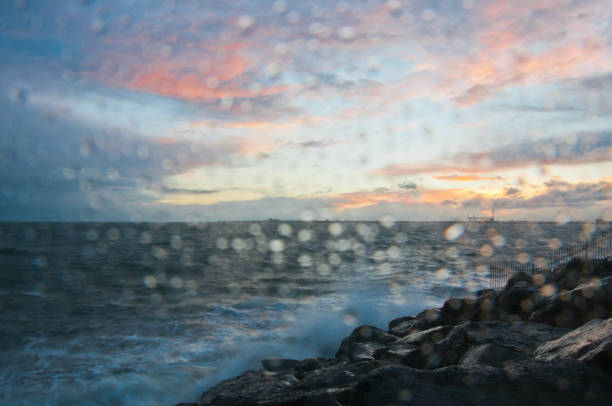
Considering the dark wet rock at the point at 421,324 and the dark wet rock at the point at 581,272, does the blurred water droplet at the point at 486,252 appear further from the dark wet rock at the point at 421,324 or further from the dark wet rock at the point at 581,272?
the dark wet rock at the point at 421,324

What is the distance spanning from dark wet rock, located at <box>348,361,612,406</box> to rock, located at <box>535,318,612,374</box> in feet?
0.58

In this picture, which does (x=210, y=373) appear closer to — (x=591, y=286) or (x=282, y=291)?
(x=591, y=286)

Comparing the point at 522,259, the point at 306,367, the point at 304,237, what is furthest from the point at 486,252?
the point at 304,237

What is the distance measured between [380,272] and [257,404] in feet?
86.4

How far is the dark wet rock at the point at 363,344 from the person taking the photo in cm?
895

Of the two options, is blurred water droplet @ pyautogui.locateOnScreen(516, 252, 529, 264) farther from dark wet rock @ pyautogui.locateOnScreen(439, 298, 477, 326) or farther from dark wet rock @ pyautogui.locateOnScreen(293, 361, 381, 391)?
dark wet rock @ pyautogui.locateOnScreen(293, 361, 381, 391)

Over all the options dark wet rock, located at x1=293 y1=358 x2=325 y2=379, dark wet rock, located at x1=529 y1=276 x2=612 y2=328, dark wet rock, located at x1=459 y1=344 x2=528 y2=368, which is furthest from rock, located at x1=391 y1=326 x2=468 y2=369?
dark wet rock, located at x1=529 y1=276 x2=612 y2=328

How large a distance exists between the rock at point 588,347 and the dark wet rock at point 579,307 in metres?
2.72

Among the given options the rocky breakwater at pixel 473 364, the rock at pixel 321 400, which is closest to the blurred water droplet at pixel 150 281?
the rocky breakwater at pixel 473 364

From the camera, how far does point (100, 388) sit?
898 cm

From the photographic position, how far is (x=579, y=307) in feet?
25.0

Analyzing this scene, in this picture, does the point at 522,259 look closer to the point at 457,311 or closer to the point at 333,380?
Answer: the point at 457,311

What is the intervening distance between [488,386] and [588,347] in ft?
4.49

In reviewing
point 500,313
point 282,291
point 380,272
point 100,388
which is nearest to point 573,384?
point 500,313
